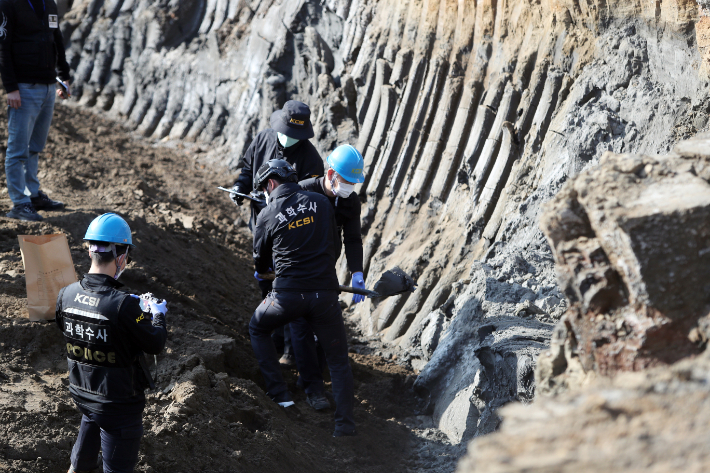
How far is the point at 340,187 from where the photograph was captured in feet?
15.5

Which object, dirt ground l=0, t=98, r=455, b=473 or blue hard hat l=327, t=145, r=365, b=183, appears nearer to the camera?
dirt ground l=0, t=98, r=455, b=473

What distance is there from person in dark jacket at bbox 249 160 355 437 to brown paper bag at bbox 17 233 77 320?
55.2 inches

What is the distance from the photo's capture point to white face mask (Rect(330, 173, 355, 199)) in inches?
186

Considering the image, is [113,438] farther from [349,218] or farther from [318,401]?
[349,218]

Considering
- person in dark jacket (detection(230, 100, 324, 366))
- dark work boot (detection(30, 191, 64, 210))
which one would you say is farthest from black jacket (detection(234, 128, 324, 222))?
dark work boot (detection(30, 191, 64, 210))

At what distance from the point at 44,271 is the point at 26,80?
239 cm

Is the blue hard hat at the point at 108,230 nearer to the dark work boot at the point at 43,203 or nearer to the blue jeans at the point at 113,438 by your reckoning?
the blue jeans at the point at 113,438

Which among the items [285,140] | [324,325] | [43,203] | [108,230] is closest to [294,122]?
[285,140]

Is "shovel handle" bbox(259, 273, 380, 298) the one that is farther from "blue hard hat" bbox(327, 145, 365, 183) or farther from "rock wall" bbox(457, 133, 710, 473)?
"rock wall" bbox(457, 133, 710, 473)

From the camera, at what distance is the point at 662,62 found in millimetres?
5145

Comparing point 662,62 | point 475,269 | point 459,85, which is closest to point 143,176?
point 459,85

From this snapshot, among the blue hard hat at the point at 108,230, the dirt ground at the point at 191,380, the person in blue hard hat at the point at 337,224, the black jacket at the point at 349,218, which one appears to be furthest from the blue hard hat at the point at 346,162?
the blue hard hat at the point at 108,230

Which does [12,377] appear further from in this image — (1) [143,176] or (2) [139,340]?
(1) [143,176]

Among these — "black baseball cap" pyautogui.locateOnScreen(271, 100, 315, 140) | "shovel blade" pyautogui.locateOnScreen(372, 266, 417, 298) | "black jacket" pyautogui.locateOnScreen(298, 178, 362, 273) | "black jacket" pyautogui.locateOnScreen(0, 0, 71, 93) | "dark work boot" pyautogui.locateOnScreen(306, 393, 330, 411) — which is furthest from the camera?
"black jacket" pyautogui.locateOnScreen(0, 0, 71, 93)
